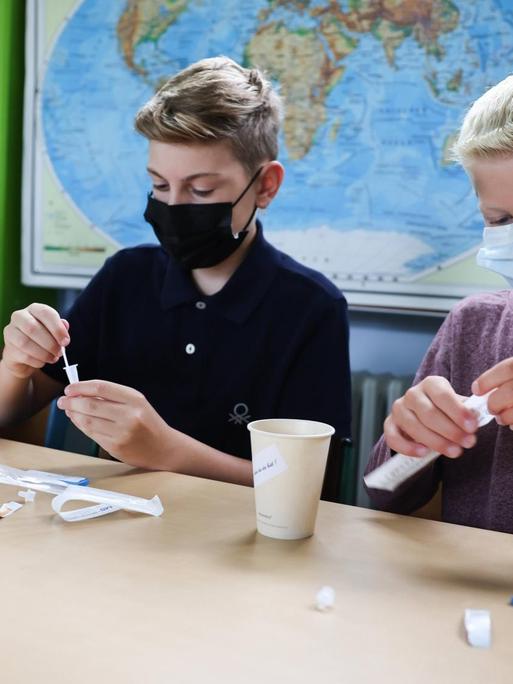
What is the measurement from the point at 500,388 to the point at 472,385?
0.12m

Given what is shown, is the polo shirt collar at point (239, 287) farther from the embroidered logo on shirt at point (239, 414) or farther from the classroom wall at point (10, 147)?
the classroom wall at point (10, 147)

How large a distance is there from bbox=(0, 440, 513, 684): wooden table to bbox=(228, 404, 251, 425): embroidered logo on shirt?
436 mm

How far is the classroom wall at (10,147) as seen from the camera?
2.41 metres

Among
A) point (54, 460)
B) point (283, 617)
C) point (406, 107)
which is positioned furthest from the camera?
point (406, 107)

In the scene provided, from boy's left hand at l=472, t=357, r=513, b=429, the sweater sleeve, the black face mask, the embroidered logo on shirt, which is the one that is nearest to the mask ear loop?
the black face mask

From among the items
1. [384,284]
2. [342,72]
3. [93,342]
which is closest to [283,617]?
[93,342]

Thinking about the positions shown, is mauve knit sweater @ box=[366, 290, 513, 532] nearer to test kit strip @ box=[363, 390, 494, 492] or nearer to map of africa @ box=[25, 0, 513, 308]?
test kit strip @ box=[363, 390, 494, 492]

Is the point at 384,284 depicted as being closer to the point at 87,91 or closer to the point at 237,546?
the point at 87,91

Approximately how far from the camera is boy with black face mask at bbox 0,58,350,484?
139 centimetres

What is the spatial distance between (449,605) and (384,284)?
4.72 ft

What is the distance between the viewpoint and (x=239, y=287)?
147cm

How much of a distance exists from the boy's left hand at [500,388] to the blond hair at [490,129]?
36cm

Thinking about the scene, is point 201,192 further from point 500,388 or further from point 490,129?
point 500,388

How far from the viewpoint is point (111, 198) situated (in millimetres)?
2375
